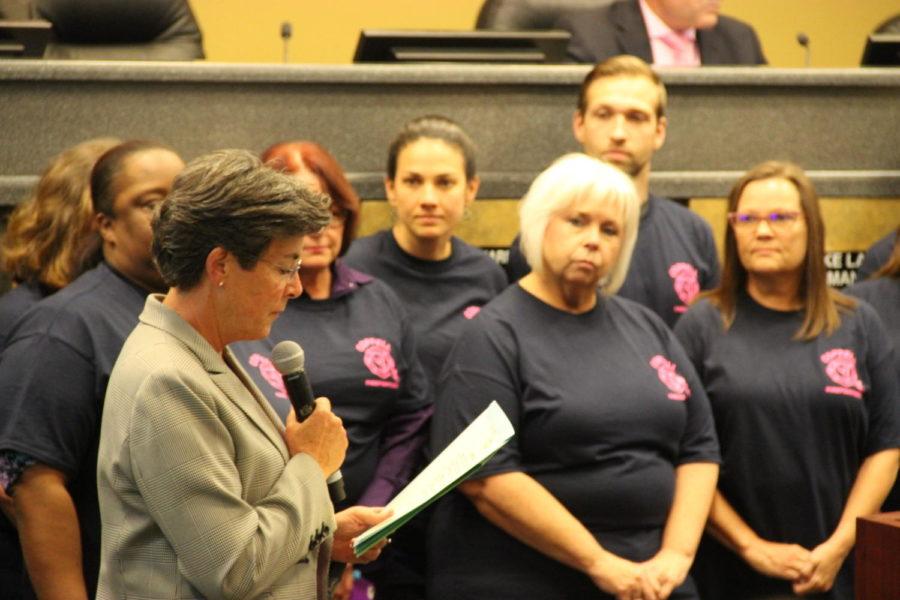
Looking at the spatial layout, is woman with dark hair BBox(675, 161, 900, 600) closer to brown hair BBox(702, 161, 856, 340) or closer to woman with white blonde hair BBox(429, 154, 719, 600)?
brown hair BBox(702, 161, 856, 340)

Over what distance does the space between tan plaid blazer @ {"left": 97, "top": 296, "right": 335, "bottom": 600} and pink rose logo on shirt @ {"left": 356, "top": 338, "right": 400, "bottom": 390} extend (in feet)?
3.28

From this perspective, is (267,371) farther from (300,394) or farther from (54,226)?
(300,394)

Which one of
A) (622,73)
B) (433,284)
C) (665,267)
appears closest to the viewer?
(433,284)

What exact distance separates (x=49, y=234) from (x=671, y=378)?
4.10 ft

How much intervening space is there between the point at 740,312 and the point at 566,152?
0.77 metres

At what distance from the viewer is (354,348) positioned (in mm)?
2680

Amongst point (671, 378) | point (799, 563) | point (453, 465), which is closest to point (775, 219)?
point (671, 378)

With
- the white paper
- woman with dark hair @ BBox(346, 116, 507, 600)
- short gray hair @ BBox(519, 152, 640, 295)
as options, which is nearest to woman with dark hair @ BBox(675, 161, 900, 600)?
short gray hair @ BBox(519, 152, 640, 295)

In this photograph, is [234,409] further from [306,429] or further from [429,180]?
[429,180]

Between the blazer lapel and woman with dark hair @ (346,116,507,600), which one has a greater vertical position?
the blazer lapel

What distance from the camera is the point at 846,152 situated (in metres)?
3.71

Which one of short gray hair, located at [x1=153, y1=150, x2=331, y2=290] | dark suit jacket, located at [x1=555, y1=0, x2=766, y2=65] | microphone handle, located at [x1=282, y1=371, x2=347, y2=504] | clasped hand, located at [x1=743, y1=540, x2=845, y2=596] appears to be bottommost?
clasped hand, located at [x1=743, y1=540, x2=845, y2=596]

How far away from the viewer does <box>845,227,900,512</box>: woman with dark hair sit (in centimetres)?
317

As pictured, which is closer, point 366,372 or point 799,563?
point 366,372
